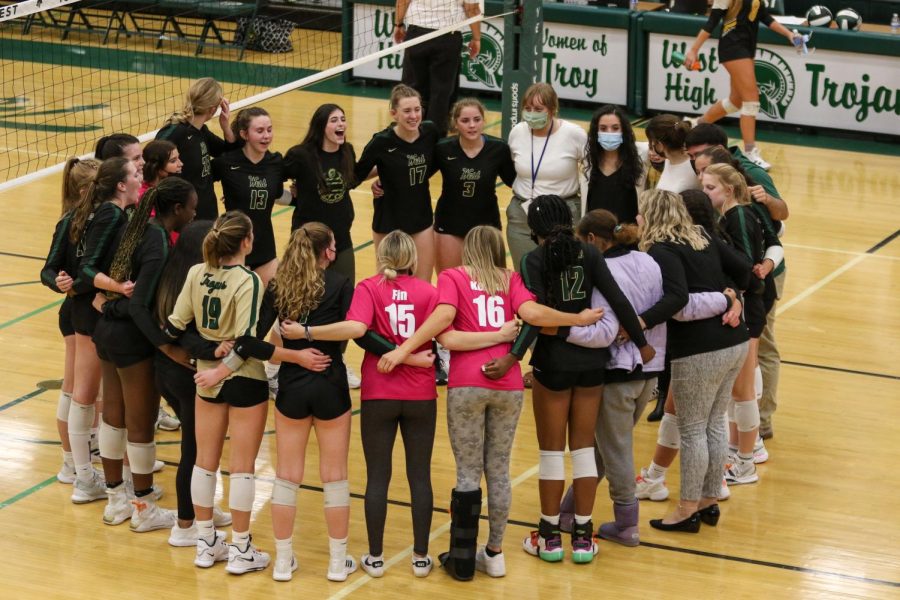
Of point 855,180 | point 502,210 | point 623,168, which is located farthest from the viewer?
point 855,180

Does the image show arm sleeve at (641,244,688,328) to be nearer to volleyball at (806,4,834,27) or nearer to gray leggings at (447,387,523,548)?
gray leggings at (447,387,523,548)

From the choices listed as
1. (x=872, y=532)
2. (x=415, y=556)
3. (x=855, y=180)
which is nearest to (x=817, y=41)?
(x=855, y=180)

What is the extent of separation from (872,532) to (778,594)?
0.97 meters

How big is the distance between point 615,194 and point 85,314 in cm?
336

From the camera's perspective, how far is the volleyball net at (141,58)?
1639cm

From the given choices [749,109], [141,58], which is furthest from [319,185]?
[141,58]

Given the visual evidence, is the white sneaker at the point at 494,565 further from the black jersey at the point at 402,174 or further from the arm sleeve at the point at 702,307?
the black jersey at the point at 402,174

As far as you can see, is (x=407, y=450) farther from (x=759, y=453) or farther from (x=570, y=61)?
(x=570, y=61)

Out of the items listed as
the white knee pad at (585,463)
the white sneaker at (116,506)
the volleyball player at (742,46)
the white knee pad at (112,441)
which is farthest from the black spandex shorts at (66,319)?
the volleyball player at (742,46)

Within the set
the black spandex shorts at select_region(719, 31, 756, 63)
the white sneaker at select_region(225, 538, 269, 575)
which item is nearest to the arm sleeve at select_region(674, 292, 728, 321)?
the white sneaker at select_region(225, 538, 269, 575)

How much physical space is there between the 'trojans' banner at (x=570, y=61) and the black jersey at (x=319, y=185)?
849cm

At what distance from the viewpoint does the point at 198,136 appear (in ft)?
27.4

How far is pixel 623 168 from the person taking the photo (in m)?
8.48

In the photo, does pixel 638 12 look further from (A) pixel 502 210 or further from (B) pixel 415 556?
(B) pixel 415 556
